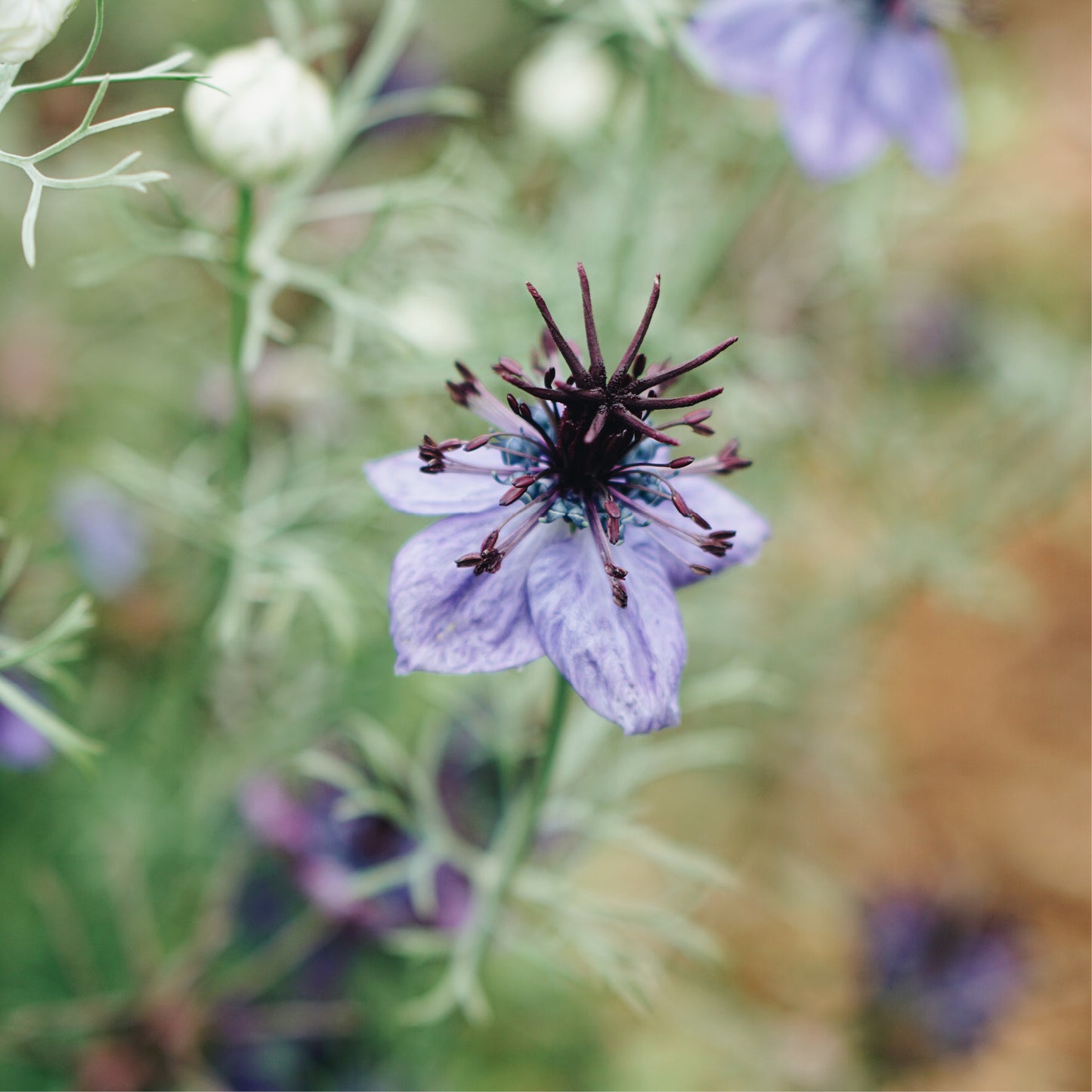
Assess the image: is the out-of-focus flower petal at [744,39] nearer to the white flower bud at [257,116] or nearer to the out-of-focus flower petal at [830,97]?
the out-of-focus flower petal at [830,97]

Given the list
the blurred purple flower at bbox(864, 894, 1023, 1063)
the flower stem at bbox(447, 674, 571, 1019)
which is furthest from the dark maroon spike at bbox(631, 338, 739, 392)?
the blurred purple flower at bbox(864, 894, 1023, 1063)

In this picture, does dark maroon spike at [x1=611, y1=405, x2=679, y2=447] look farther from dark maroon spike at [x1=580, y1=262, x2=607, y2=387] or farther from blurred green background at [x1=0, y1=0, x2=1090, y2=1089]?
blurred green background at [x1=0, y1=0, x2=1090, y2=1089]

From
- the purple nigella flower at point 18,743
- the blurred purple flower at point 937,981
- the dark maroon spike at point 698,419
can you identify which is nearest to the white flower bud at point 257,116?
the dark maroon spike at point 698,419

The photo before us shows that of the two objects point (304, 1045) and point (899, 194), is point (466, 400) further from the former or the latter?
point (899, 194)

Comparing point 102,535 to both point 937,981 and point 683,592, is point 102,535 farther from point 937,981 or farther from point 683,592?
point 937,981

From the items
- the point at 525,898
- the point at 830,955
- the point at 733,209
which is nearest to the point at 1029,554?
the point at 830,955
